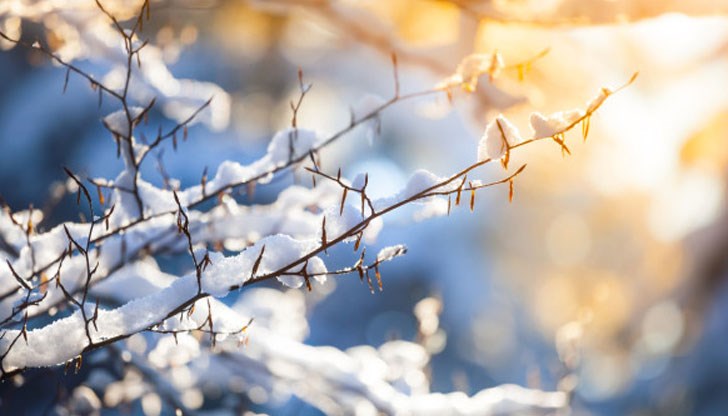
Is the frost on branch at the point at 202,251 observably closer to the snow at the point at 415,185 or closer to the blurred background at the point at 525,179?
the snow at the point at 415,185

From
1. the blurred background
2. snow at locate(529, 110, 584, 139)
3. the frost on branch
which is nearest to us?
snow at locate(529, 110, 584, 139)

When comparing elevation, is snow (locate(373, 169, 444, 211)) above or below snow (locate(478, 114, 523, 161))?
below

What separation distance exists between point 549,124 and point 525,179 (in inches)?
289

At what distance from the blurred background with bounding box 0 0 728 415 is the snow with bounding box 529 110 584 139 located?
198 centimetres

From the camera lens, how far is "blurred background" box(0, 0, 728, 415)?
513 cm

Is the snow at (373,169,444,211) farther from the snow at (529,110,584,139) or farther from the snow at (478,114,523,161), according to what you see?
the snow at (529,110,584,139)

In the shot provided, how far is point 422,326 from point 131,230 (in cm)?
129

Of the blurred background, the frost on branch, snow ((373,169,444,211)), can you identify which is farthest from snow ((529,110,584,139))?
the blurred background

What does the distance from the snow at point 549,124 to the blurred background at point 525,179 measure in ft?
6.49

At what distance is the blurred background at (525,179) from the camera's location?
16.8 feet

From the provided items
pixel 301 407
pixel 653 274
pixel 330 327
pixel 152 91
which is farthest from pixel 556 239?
pixel 152 91

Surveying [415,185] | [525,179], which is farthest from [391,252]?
[525,179]

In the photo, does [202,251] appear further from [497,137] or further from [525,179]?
[525,179]

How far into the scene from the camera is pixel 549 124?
1.28 meters
